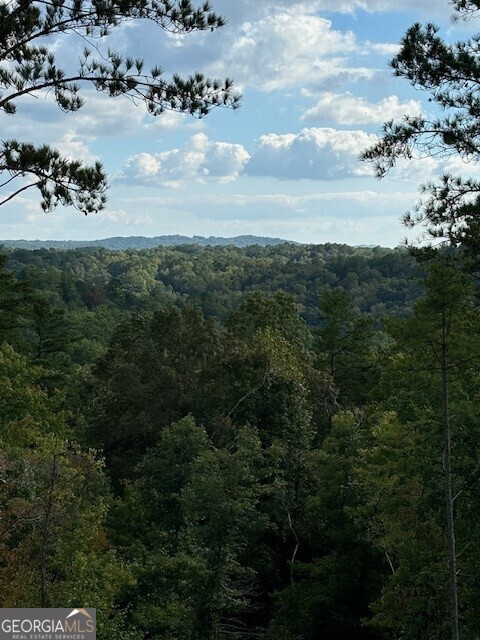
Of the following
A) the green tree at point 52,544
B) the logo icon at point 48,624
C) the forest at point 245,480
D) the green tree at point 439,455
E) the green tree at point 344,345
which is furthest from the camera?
the green tree at point 344,345

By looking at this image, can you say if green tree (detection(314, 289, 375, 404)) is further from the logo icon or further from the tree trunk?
the logo icon

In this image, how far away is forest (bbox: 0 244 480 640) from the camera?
13.1 metres

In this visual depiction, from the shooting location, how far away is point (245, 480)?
63.6 feet

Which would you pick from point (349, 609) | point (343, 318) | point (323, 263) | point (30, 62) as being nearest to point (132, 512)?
point (349, 609)

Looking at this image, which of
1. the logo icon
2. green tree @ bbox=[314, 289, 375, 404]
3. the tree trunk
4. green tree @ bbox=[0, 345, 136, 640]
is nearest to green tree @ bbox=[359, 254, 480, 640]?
the tree trunk

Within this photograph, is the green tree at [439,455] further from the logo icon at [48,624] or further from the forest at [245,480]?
the logo icon at [48,624]

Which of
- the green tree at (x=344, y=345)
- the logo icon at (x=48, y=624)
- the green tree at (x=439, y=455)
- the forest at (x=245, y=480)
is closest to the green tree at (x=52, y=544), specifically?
the forest at (x=245, y=480)

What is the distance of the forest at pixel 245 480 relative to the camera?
1312 cm

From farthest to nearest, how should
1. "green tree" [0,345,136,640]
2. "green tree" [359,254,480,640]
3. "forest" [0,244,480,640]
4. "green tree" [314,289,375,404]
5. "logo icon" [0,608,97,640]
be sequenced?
"green tree" [314,289,375,404]
"green tree" [0,345,136,640]
"forest" [0,244,480,640]
"green tree" [359,254,480,640]
"logo icon" [0,608,97,640]

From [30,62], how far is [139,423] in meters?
17.5

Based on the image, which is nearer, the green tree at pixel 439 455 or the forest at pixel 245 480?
the green tree at pixel 439 455

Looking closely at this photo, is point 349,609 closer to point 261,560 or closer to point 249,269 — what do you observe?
point 261,560

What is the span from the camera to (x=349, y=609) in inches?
778

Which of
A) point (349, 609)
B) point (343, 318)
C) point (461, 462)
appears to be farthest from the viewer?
point (343, 318)
